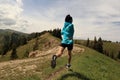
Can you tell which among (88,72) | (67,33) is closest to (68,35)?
(67,33)

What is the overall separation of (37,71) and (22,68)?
11.2ft

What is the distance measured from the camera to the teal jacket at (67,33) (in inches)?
701

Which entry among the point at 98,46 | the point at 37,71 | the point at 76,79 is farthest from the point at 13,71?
the point at 98,46

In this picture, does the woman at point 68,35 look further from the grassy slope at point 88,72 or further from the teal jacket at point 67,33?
the grassy slope at point 88,72

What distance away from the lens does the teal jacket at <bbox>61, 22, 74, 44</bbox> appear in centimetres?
1781

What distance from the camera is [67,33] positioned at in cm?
1802

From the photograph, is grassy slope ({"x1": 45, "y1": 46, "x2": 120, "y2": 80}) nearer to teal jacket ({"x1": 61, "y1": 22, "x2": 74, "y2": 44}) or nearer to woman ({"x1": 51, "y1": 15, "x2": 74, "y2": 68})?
woman ({"x1": 51, "y1": 15, "x2": 74, "y2": 68})

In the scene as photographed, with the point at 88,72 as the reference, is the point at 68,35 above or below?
above

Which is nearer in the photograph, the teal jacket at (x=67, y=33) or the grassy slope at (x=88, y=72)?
the teal jacket at (x=67, y=33)

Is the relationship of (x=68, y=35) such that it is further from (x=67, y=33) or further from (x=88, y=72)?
(x=88, y=72)

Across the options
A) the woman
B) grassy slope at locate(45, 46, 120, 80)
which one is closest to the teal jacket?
the woman

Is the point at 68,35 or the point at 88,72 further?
the point at 88,72

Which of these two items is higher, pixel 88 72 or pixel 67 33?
pixel 67 33

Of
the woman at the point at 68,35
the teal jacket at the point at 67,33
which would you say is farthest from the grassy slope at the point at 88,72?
the teal jacket at the point at 67,33
